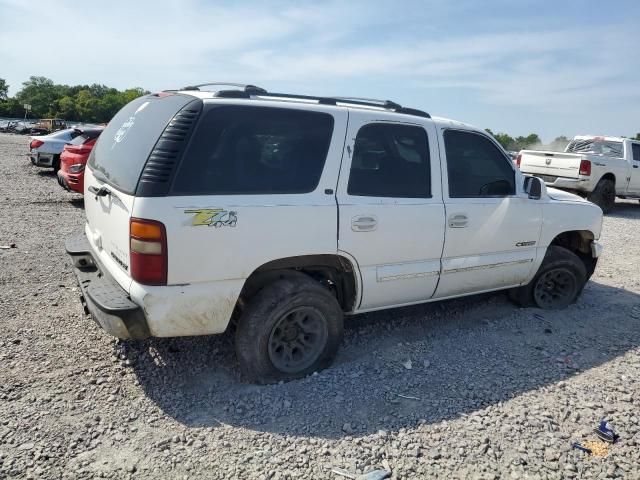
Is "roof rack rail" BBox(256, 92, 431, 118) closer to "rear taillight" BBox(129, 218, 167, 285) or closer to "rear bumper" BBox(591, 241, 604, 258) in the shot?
"rear taillight" BBox(129, 218, 167, 285)

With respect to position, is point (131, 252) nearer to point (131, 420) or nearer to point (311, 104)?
point (131, 420)

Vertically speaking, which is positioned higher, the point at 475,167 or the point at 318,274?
the point at 475,167

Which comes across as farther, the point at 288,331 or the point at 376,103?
the point at 376,103

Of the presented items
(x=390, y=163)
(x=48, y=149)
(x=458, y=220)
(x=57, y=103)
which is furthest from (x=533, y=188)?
(x=57, y=103)

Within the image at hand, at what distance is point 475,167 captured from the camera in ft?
13.9

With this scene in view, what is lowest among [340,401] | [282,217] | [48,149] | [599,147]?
[340,401]

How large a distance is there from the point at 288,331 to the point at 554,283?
323 cm

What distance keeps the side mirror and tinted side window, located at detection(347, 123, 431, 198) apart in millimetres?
1223

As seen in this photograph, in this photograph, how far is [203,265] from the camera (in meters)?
2.95

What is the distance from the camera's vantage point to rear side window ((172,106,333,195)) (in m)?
2.96

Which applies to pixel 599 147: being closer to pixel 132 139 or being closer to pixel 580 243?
pixel 580 243

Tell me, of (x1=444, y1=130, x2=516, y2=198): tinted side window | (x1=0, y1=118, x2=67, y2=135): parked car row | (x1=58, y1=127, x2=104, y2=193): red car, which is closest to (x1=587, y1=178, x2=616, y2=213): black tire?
(x1=444, y1=130, x2=516, y2=198): tinted side window

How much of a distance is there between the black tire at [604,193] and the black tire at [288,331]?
1072cm

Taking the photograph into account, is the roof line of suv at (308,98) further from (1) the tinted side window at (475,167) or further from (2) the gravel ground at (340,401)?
(2) the gravel ground at (340,401)
